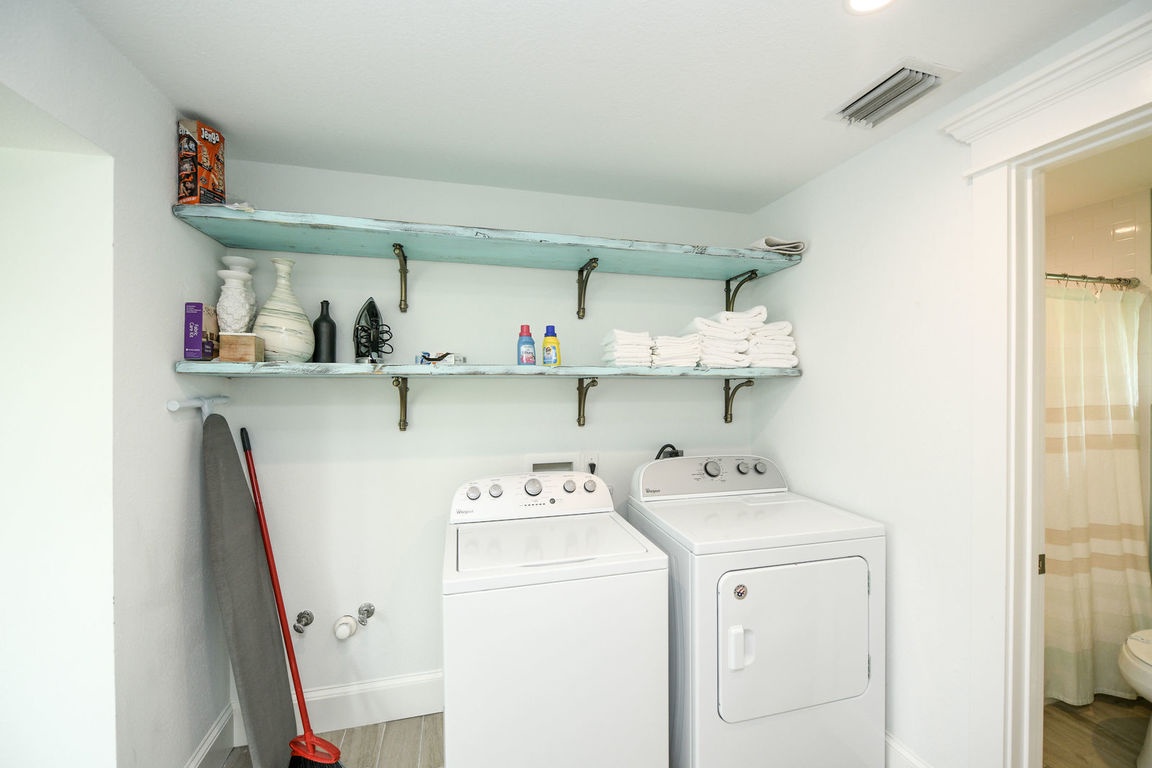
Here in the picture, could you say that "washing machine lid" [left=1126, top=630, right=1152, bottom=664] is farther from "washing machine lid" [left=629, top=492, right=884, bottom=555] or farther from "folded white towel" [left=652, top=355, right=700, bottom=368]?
"folded white towel" [left=652, top=355, right=700, bottom=368]

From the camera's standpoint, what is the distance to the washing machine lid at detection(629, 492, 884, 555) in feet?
4.66

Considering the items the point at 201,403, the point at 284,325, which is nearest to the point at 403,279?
the point at 284,325

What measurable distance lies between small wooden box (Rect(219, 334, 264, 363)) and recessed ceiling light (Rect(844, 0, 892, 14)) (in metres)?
1.86

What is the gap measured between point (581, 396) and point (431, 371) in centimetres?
69

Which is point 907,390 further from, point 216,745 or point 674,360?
point 216,745

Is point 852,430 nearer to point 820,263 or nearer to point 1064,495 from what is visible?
point 820,263

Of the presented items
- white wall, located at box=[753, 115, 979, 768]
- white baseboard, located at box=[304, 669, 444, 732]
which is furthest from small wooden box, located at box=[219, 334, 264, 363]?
white wall, located at box=[753, 115, 979, 768]

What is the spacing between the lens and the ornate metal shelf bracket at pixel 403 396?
70.6 inches

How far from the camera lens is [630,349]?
1865 mm

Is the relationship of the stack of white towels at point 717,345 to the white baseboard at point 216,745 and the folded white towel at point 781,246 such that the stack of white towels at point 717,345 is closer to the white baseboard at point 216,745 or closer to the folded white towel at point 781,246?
the folded white towel at point 781,246

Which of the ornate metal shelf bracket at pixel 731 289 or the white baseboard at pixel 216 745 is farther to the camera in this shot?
the ornate metal shelf bracket at pixel 731 289

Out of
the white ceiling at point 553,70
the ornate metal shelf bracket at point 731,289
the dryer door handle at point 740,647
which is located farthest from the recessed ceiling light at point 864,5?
the dryer door handle at point 740,647

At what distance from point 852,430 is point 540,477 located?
4.04ft

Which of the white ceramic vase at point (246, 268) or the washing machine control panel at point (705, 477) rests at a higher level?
the white ceramic vase at point (246, 268)
